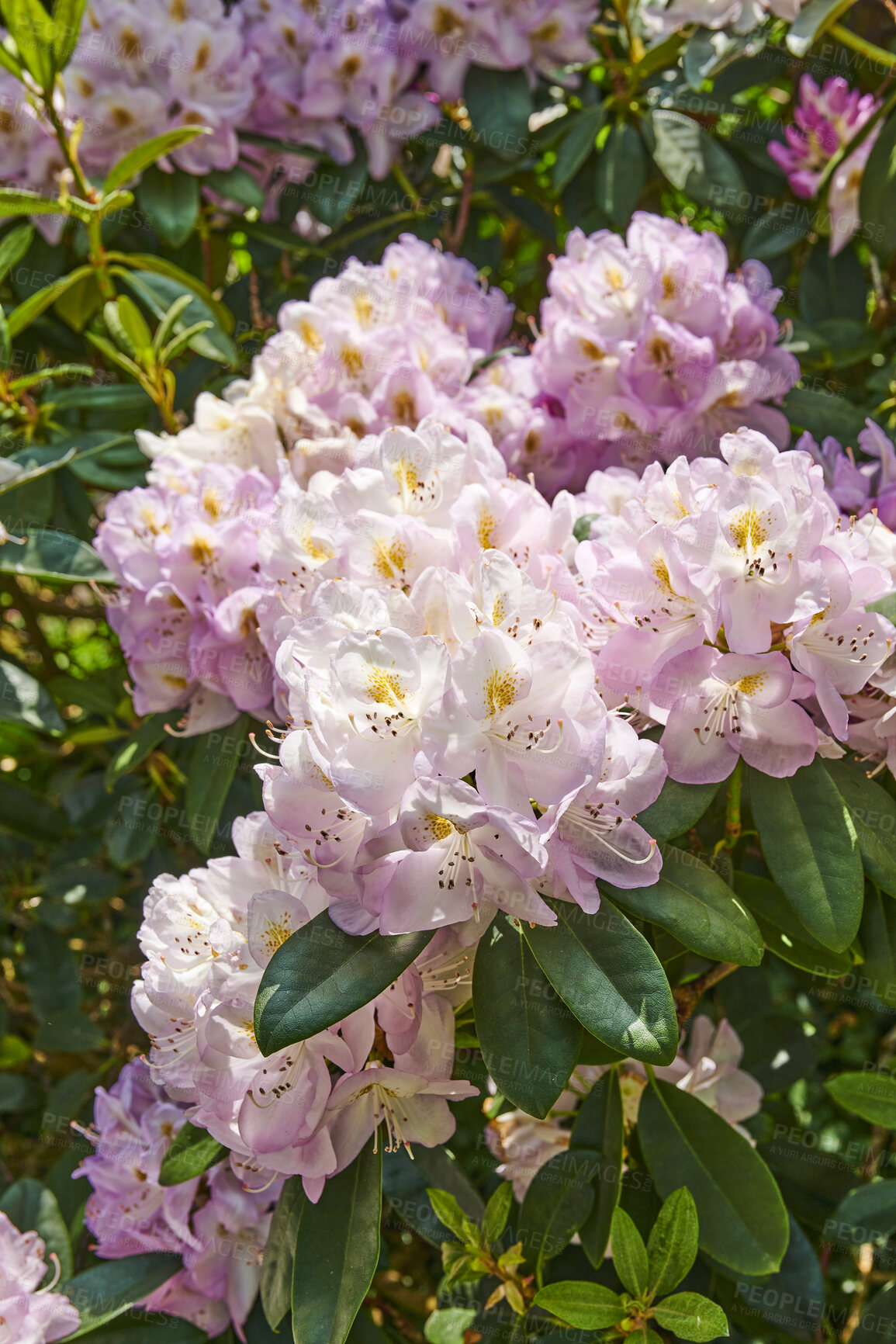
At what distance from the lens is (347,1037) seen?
874 millimetres

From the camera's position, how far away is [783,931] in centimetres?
106

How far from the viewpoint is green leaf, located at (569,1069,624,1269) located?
111 cm

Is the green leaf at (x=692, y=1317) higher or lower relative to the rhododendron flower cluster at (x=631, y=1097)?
higher

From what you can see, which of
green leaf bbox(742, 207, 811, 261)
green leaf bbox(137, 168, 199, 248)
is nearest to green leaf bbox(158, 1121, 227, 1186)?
green leaf bbox(137, 168, 199, 248)

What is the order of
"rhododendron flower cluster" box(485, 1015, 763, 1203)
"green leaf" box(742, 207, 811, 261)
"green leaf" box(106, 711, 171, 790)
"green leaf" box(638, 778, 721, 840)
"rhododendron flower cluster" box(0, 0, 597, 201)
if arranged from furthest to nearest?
"green leaf" box(742, 207, 811, 261) < "rhododendron flower cluster" box(0, 0, 597, 201) < "green leaf" box(106, 711, 171, 790) < "rhododendron flower cluster" box(485, 1015, 763, 1203) < "green leaf" box(638, 778, 721, 840)

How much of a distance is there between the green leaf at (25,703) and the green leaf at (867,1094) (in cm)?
104

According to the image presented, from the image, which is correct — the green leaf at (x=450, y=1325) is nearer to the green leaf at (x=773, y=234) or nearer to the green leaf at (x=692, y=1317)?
the green leaf at (x=692, y=1317)

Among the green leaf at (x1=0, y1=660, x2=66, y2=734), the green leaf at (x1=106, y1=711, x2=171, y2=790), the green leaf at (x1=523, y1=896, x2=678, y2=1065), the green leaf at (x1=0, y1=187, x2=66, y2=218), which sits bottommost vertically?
the green leaf at (x1=0, y1=660, x2=66, y2=734)

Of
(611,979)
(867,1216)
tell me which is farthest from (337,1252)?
(867,1216)

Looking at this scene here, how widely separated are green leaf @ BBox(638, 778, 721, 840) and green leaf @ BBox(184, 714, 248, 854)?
56 cm

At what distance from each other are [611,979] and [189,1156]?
480 millimetres

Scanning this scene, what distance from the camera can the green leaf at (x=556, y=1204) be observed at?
111 centimetres

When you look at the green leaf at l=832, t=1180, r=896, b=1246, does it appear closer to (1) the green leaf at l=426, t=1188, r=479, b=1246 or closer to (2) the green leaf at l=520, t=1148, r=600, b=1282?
(2) the green leaf at l=520, t=1148, r=600, b=1282

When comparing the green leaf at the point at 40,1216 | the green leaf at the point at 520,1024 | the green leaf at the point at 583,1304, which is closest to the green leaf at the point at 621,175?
the green leaf at the point at 520,1024
